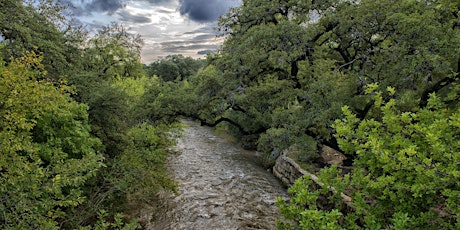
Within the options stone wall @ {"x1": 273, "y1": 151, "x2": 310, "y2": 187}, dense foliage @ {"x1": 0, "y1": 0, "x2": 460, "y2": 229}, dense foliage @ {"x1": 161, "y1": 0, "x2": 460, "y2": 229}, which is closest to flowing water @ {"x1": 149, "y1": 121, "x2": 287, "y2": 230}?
stone wall @ {"x1": 273, "y1": 151, "x2": 310, "y2": 187}

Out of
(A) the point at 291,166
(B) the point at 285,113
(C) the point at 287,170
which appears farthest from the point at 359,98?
(C) the point at 287,170

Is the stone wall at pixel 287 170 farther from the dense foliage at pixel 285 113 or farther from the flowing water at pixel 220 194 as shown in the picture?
the dense foliage at pixel 285 113

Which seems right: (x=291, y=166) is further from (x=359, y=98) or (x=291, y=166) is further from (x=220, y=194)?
(x=359, y=98)

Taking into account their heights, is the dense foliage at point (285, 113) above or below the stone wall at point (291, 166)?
above

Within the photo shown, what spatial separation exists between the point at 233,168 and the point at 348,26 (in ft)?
28.6

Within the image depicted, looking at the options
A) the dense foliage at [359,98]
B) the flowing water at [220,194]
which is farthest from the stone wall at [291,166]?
the dense foliage at [359,98]

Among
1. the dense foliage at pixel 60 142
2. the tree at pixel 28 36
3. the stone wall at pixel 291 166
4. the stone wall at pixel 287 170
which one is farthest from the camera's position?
the stone wall at pixel 291 166

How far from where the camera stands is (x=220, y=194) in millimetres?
12039

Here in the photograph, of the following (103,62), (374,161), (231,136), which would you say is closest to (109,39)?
(103,62)

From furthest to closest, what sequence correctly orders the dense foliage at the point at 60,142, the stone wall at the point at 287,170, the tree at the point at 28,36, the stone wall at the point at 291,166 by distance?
the stone wall at the point at 291,166 < the stone wall at the point at 287,170 < the tree at the point at 28,36 < the dense foliage at the point at 60,142

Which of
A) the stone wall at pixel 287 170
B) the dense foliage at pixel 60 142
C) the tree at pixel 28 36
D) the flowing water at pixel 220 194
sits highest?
the tree at pixel 28 36

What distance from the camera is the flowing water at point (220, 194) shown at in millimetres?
9727

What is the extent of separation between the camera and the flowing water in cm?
973

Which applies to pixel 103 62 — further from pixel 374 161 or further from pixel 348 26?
pixel 374 161
